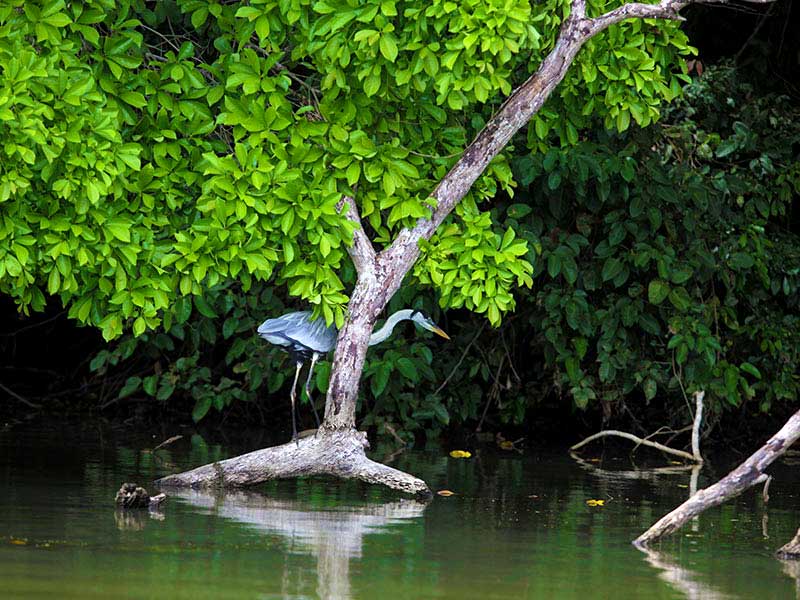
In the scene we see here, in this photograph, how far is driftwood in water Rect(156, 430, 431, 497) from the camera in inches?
312

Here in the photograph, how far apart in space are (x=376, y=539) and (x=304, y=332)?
2117mm

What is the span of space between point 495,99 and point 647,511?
9.10 ft

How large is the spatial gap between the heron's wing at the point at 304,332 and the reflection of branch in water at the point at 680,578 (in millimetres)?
2518

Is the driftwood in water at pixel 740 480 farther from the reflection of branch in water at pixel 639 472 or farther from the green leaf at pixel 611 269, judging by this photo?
the green leaf at pixel 611 269

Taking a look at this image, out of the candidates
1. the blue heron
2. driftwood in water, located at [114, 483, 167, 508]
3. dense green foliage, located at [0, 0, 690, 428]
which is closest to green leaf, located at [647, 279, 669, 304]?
dense green foliage, located at [0, 0, 690, 428]

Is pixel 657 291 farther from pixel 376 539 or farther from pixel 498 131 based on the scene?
pixel 376 539

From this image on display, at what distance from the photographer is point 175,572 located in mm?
5559

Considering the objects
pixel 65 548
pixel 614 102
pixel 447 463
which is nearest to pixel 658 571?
pixel 65 548

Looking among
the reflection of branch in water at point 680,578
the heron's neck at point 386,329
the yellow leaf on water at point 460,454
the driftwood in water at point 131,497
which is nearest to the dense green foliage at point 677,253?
the yellow leaf on water at point 460,454

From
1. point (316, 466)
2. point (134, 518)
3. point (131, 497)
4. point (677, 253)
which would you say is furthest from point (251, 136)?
point (677, 253)

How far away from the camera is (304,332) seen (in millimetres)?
8445

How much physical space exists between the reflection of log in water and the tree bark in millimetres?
151

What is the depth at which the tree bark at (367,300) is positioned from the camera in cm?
792

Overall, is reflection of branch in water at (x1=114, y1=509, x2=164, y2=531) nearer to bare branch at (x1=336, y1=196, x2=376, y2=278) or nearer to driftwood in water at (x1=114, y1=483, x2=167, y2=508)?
driftwood in water at (x1=114, y1=483, x2=167, y2=508)
